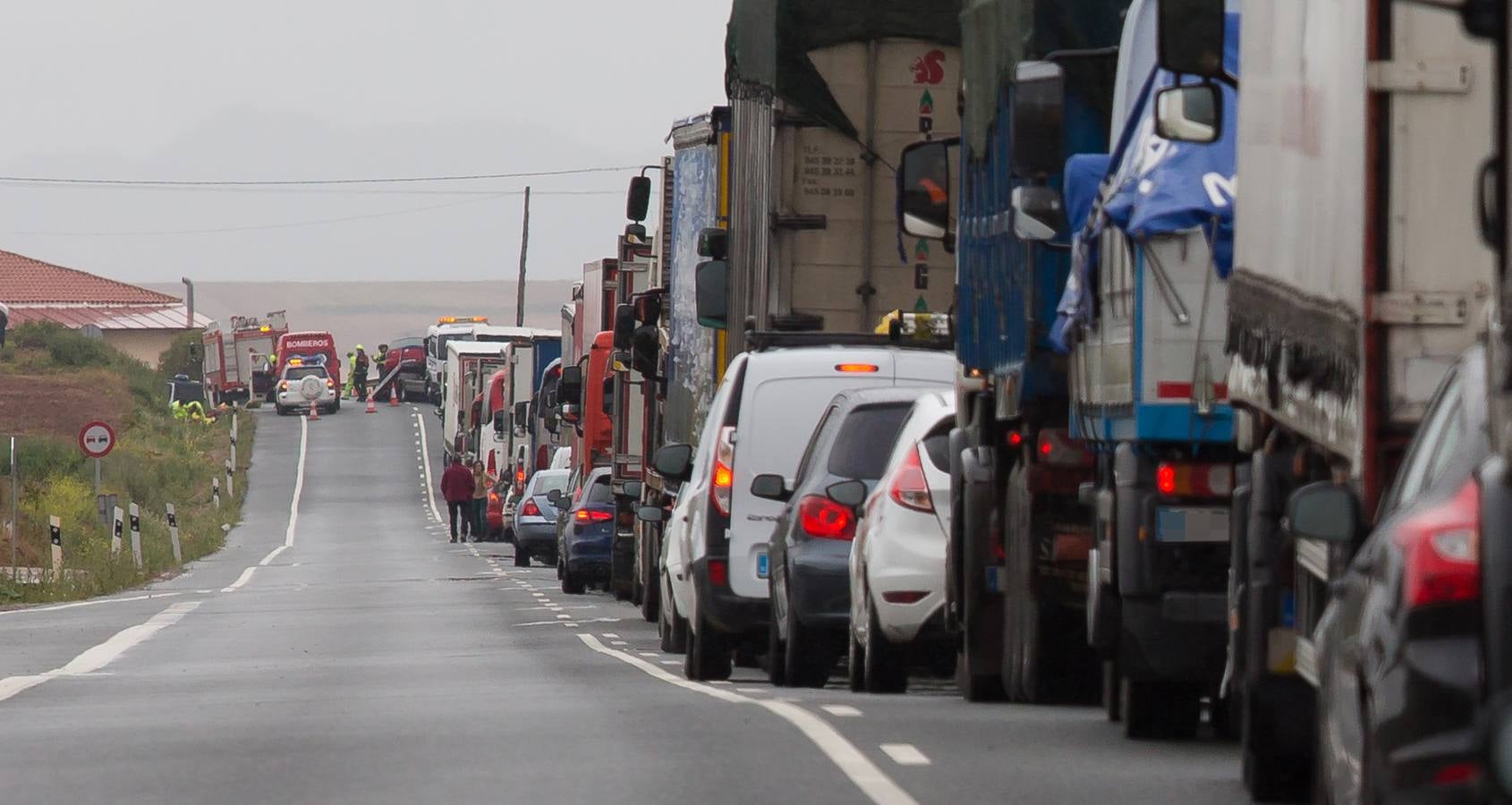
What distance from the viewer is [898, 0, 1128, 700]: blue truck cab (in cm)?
1173

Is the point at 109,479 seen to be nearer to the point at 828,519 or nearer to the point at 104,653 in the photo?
the point at 104,653

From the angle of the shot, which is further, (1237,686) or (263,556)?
(263,556)

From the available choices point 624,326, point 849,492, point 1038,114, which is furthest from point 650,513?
point 1038,114

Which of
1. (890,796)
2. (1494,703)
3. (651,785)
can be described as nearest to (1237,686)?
(890,796)

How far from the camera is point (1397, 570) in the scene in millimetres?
5246

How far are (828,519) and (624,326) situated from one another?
541 inches

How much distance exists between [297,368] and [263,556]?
51740mm

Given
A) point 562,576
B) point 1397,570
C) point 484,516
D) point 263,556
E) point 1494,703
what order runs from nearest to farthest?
point 1494,703
point 1397,570
point 562,576
point 263,556
point 484,516

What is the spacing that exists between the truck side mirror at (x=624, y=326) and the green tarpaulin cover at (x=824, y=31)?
8.61 m

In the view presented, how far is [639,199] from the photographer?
30.8m

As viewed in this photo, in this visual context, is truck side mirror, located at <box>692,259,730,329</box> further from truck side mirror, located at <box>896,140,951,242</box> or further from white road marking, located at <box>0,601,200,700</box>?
truck side mirror, located at <box>896,140,951,242</box>

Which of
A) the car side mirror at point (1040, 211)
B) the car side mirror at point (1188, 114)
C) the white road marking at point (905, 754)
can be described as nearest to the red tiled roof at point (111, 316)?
the car side mirror at point (1040, 211)

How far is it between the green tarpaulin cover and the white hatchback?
526cm

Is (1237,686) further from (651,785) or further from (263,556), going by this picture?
(263,556)
